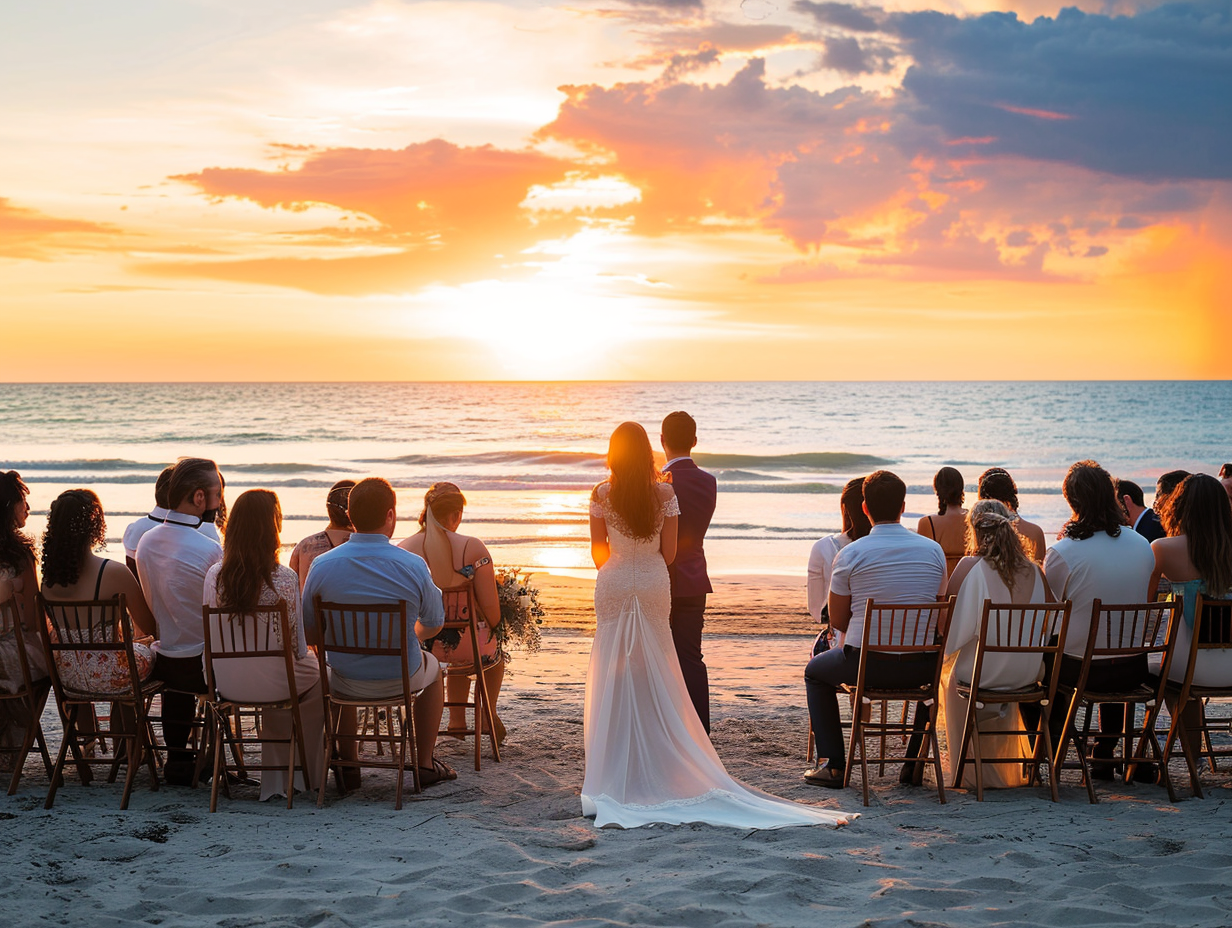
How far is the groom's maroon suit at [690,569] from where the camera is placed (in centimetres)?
564

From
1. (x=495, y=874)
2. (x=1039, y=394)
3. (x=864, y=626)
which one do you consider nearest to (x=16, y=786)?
(x=495, y=874)

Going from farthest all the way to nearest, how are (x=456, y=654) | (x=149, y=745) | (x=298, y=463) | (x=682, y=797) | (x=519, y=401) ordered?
1. (x=519, y=401)
2. (x=298, y=463)
3. (x=456, y=654)
4. (x=149, y=745)
5. (x=682, y=797)

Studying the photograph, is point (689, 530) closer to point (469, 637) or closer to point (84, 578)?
point (469, 637)

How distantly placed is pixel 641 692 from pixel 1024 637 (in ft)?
6.40

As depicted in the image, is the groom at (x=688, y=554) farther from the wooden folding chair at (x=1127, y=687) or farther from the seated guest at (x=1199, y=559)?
the seated guest at (x=1199, y=559)

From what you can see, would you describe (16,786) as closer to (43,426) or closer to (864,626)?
(864,626)

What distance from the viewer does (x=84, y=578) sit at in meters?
5.03

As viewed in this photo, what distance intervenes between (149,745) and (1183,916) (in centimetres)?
456

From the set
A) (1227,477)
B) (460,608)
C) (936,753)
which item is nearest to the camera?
(936,753)

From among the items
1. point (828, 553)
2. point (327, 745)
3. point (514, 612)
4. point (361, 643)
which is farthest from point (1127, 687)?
point (327, 745)

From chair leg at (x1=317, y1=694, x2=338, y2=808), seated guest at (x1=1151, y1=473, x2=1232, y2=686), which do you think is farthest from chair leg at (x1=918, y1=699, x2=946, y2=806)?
chair leg at (x1=317, y1=694, x2=338, y2=808)

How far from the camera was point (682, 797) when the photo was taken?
15.6 feet

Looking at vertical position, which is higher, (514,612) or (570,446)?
(570,446)

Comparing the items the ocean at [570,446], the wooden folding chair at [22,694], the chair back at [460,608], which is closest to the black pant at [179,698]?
the wooden folding chair at [22,694]
